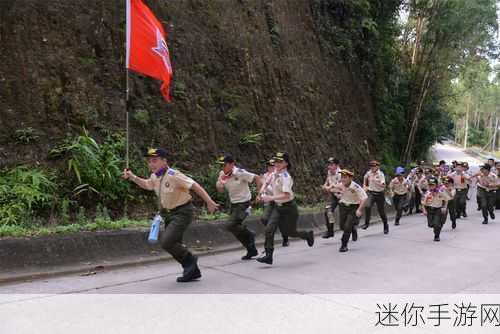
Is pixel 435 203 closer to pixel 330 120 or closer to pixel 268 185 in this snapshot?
pixel 268 185

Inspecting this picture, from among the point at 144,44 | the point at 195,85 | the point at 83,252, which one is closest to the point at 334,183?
the point at 195,85

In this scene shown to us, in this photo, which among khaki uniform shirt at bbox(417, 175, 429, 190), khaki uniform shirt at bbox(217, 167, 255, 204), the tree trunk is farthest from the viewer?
the tree trunk

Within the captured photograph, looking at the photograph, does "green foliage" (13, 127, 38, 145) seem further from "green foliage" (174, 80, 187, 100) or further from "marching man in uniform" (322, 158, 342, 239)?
"marching man in uniform" (322, 158, 342, 239)

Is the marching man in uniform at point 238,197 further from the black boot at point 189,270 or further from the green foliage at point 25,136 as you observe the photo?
the green foliage at point 25,136

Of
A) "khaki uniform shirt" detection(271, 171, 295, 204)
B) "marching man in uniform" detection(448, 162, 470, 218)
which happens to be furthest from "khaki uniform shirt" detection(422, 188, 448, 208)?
"khaki uniform shirt" detection(271, 171, 295, 204)

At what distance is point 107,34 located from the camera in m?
11.6

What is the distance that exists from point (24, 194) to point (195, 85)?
6000mm

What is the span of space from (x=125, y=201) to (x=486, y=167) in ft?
37.1

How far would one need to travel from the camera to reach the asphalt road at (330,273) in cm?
676

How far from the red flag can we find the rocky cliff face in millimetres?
2360

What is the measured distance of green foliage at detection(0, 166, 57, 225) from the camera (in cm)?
809
